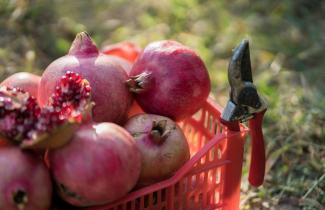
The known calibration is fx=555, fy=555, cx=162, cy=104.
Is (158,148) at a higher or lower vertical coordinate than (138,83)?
lower

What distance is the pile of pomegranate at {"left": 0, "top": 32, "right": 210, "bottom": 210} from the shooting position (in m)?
1.05

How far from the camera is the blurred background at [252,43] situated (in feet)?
6.14

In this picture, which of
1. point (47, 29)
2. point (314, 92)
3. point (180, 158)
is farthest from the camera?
point (47, 29)

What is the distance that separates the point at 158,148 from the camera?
4.07 feet

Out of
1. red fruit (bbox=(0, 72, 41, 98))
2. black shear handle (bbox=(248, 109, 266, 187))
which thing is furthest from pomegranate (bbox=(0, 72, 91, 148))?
black shear handle (bbox=(248, 109, 266, 187))

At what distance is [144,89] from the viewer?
53.2 inches

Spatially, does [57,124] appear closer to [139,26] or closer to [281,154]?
[281,154]

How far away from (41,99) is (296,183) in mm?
892

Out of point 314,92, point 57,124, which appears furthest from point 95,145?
point 314,92

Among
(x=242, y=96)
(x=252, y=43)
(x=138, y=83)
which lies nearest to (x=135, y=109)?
(x=138, y=83)

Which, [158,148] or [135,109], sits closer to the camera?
[158,148]

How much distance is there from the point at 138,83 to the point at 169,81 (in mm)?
77

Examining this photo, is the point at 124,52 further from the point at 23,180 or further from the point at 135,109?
the point at 23,180

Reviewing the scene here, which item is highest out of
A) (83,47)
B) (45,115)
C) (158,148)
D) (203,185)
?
(83,47)
